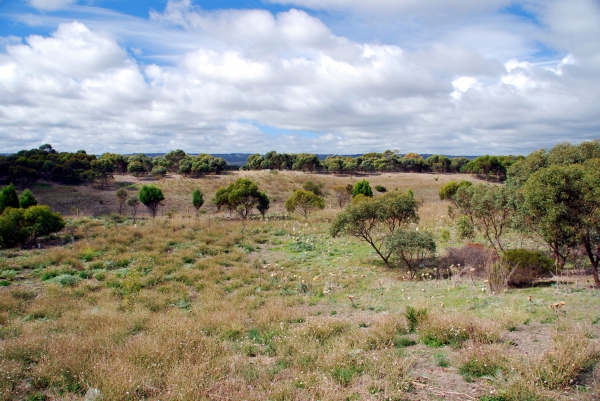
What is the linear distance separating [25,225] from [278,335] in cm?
1819

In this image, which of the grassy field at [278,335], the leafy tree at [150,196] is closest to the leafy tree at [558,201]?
the grassy field at [278,335]

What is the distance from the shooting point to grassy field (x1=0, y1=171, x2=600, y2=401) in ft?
14.7

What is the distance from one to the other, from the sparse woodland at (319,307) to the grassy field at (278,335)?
0.12ft

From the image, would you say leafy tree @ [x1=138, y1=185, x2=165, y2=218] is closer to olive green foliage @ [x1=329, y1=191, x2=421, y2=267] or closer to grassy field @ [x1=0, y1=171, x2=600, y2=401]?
grassy field @ [x1=0, y1=171, x2=600, y2=401]

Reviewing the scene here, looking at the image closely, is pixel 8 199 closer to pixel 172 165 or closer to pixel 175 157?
pixel 172 165

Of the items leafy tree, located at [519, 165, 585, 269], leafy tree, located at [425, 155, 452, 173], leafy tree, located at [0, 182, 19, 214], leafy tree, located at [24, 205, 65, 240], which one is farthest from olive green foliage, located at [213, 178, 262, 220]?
leafy tree, located at [425, 155, 452, 173]

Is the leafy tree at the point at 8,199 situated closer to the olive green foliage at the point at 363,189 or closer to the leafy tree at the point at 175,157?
the olive green foliage at the point at 363,189

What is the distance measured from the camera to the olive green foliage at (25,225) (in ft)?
55.1

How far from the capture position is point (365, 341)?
5871 millimetres

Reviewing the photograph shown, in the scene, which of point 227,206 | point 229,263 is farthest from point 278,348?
point 227,206

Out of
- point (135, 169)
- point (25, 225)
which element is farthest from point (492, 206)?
point (135, 169)

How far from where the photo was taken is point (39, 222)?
717 inches

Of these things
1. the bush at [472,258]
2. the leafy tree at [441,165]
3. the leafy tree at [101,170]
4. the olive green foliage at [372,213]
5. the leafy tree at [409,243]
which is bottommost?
the bush at [472,258]

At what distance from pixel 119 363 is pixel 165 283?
23.3 ft
